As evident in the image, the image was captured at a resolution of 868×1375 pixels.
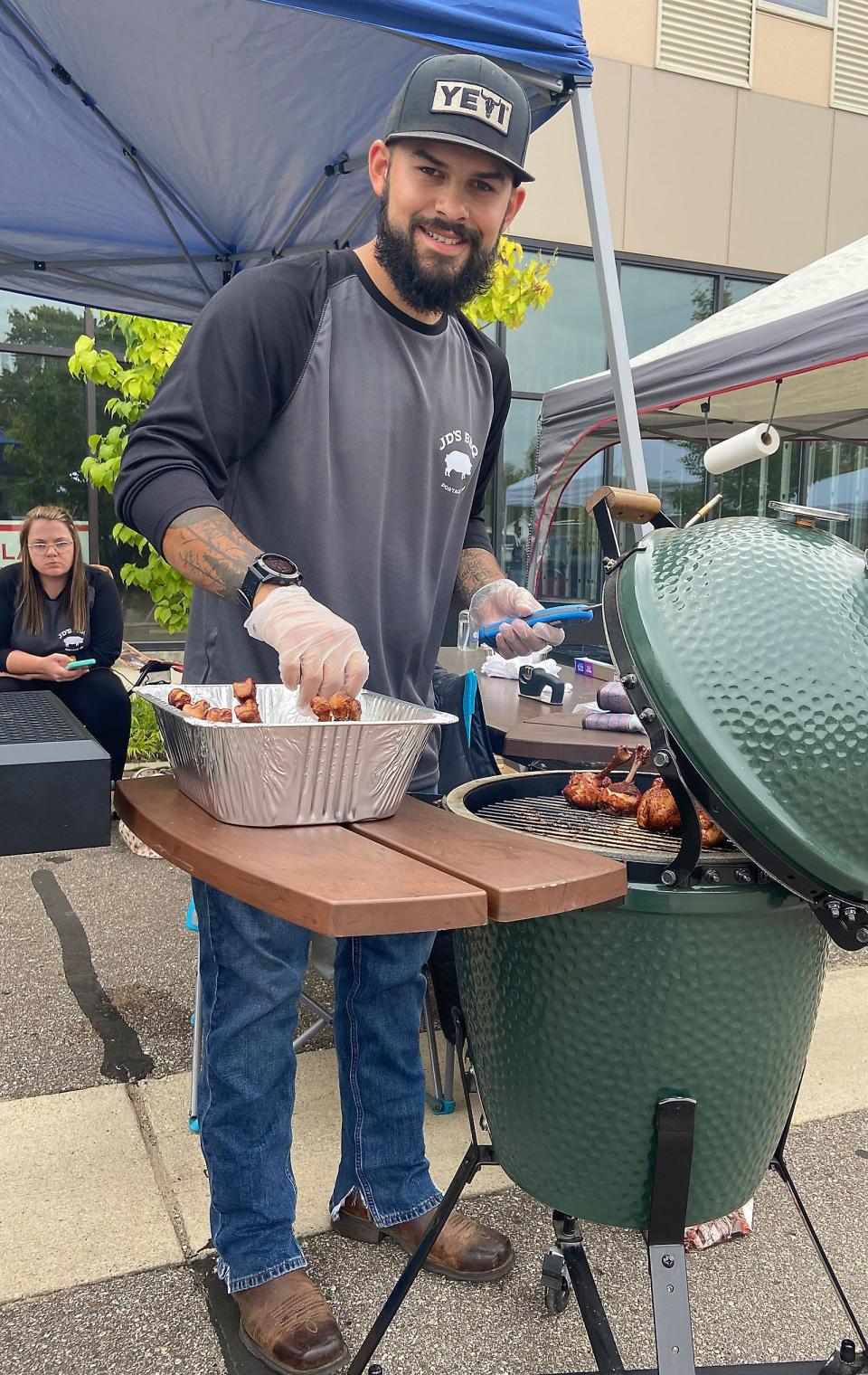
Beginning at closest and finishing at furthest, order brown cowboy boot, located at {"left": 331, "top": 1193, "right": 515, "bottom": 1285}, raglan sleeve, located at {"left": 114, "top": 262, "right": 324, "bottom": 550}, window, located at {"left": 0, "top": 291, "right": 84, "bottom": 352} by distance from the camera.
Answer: raglan sleeve, located at {"left": 114, "top": 262, "right": 324, "bottom": 550}
brown cowboy boot, located at {"left": 331, "top": 1193, "right": 515, "bottom": 1285}
window, located at {"left": 0, "top": 291, "right": 84, "bottom": 352}

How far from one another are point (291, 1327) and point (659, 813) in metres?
1.10

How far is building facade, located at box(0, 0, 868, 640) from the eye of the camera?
29.2 ft

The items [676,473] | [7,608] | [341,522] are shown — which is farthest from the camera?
[676,473]

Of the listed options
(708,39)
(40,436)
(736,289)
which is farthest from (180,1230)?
(708,39)

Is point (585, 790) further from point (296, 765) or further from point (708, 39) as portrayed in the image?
point (708, 39)

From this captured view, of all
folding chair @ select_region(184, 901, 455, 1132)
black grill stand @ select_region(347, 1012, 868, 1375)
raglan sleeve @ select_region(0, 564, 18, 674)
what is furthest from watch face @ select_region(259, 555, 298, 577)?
raglan sleeve @ select_region(0, 564, 18, 674)

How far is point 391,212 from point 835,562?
1011 millimetres

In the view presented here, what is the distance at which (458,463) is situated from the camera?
1.91 meters

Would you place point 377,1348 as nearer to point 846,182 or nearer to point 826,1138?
point 826,1138

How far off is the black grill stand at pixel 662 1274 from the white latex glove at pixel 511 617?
2.47ft

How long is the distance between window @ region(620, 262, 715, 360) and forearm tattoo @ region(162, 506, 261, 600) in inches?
342

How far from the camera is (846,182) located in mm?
10102

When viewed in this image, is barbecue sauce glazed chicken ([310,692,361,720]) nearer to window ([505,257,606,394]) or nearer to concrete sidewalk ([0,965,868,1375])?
concrete sidewalk ([0,965,868,1375])

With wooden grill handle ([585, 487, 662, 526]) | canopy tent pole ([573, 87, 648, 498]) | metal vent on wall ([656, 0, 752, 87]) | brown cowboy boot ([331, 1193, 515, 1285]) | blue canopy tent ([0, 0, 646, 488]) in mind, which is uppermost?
metal vent on wall ([656, 0, 752, 87])
